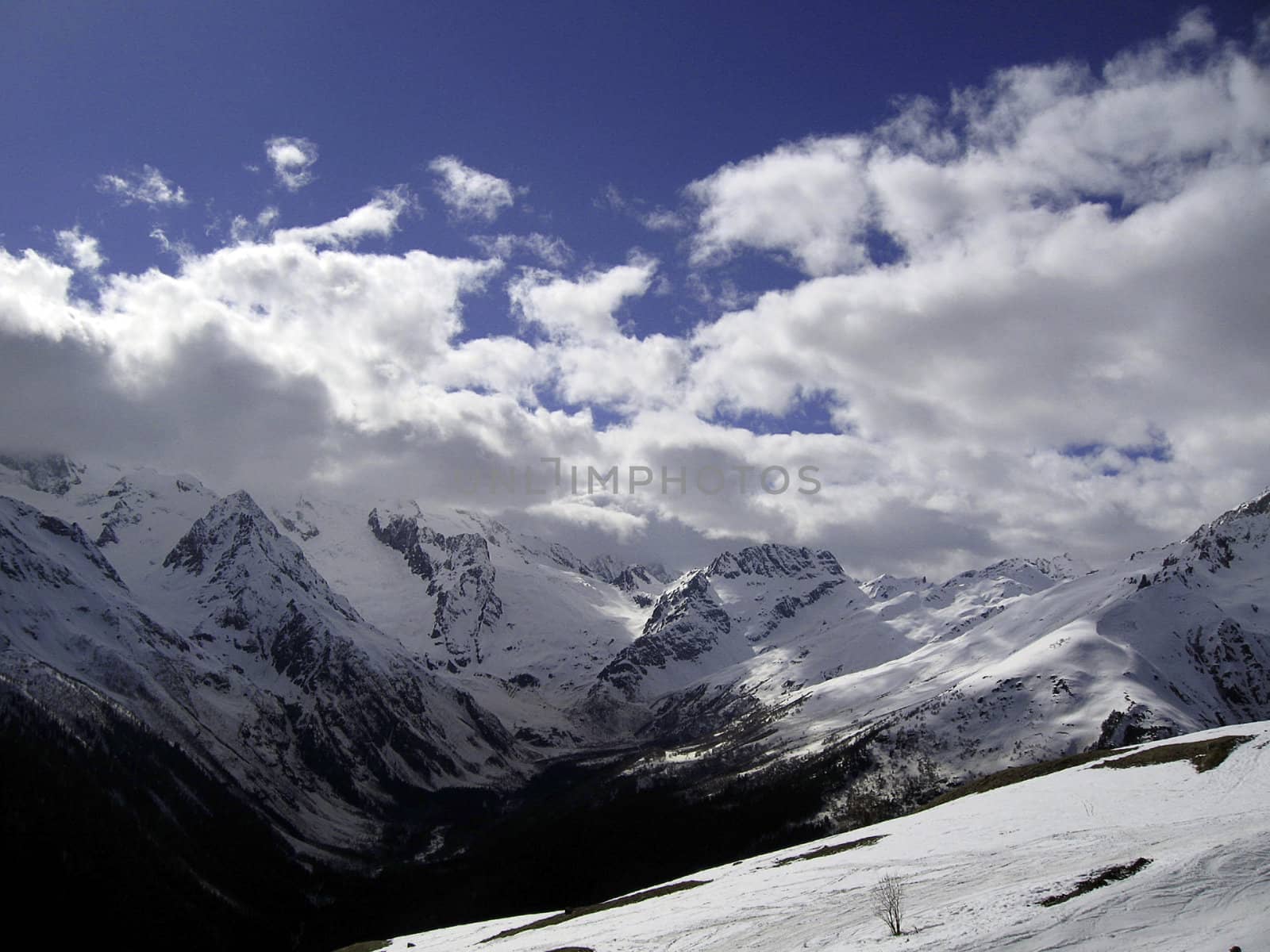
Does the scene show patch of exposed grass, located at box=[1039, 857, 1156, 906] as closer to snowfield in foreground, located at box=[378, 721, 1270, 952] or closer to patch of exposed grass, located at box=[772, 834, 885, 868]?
snowfield in foreground, located at box=[378, 721, 1270, 952]

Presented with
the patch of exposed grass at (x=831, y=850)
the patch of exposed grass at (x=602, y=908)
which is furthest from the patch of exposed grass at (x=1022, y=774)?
the patch of exposed grass at (x=602, y=908)

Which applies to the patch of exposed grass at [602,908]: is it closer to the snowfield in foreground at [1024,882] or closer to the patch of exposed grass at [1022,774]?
the snowfield in foreground at [1024,882]

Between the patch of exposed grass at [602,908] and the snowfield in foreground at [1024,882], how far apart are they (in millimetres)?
2079

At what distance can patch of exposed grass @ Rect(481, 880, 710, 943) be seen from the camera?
77.6 metres

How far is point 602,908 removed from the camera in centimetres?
8212

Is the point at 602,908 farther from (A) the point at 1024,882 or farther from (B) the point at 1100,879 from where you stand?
(B) the point at 1100,879

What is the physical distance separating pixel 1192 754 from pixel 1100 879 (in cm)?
5022

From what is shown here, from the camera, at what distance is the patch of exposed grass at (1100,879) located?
1444 inches

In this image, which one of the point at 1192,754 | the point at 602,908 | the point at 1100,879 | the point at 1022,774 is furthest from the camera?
the point at 1022,774

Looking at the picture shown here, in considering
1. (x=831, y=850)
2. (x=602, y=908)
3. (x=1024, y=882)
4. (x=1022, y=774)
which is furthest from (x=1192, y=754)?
(x=602, y=908)

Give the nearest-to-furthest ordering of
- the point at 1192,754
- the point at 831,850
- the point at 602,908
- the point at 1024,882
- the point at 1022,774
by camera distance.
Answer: the point at 1024,882 → the point at 831,850 → the point at 1192,754 → the point at 602,908 → the point at 1022,774

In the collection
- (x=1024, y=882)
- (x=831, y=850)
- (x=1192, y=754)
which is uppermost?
(x=1024, y=882)

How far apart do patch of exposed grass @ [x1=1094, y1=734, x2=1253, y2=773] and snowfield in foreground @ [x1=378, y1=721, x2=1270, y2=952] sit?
111 centimetres

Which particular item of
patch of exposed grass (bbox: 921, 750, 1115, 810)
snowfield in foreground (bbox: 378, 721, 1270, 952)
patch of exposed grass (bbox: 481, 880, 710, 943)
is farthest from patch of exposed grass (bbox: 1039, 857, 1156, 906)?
patch of exposed grass (bbox: 921, 750, 1115, 810)
